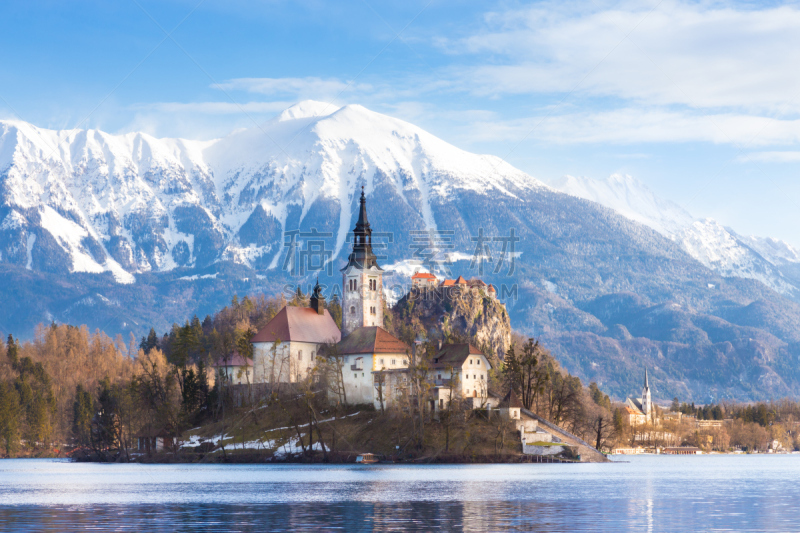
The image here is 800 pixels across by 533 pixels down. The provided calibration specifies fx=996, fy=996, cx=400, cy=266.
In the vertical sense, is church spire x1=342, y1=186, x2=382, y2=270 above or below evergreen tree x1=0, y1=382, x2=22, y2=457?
above

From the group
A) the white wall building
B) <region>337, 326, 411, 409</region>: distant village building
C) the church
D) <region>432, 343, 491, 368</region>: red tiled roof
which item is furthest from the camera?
the church

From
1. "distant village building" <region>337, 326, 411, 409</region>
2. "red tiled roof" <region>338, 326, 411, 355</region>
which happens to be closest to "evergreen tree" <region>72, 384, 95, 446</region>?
"red tiled roof" <region>338, 326, 411, 355</region>

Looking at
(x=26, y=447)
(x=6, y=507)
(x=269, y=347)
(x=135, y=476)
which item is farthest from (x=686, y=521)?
(x=26, y=447)

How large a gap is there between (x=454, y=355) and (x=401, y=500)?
7301cm

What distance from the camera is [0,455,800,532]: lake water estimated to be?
192ft

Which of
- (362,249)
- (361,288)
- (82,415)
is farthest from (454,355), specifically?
(82,415)

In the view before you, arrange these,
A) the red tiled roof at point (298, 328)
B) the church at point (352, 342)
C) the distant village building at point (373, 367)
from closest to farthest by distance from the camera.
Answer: the distant village building at point (373, 367) < the church at point (352, 342) < the red tiled roof at point (298, 328)

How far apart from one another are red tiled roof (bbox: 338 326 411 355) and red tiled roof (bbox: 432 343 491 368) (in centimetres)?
507

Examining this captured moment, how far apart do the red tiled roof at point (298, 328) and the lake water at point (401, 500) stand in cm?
4456

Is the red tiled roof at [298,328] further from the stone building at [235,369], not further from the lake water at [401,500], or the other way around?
the lake water at [401,500]

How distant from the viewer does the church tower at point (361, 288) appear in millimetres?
172000

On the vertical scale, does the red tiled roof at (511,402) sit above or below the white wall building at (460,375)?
below

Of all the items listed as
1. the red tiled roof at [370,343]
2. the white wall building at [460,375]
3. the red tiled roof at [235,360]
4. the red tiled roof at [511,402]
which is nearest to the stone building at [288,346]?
the red tiled roof at [235,360]

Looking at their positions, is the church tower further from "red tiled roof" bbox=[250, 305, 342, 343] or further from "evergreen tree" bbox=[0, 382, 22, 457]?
"evergreen tree" bbox=[0, 382, 22, 457]
